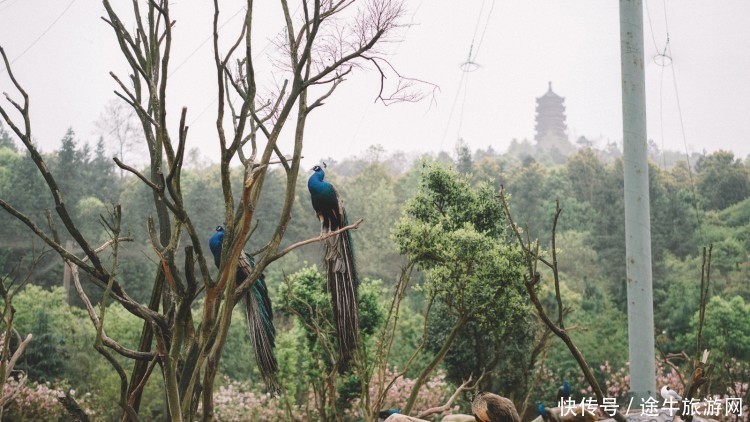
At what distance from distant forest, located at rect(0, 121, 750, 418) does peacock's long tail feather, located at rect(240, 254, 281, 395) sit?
2278 mm

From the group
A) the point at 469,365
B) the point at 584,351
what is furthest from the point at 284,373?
the point at 584,351

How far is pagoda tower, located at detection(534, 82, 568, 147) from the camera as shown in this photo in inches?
1789

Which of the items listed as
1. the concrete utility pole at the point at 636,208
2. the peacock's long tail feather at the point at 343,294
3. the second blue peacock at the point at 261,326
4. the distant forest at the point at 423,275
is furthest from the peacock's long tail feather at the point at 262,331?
the concrete utility pole at the point at 636,208

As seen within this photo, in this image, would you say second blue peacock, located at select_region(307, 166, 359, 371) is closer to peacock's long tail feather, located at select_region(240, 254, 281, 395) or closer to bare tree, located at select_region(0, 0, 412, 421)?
peacock's long tail feather, located at select_region(240, 254, 281, 395)

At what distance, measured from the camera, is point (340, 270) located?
2938mm

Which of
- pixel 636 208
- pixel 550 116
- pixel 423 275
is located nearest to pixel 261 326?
pixel 636 208

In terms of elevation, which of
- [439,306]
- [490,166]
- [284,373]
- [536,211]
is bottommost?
[284,373]

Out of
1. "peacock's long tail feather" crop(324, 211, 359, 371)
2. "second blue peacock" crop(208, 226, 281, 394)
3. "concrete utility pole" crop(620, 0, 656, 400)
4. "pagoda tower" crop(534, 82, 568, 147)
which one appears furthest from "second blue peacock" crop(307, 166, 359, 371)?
"pagoda tower" crop(534, 82, 568, 147)

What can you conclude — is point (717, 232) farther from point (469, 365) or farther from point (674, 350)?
point (469, 365)

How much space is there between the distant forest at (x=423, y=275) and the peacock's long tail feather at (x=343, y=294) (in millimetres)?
1874

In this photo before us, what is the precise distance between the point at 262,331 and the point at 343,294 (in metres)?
0.52

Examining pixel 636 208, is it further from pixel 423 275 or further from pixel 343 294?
pixel 423 275

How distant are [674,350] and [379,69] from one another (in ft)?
34.0

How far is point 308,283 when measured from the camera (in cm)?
670
